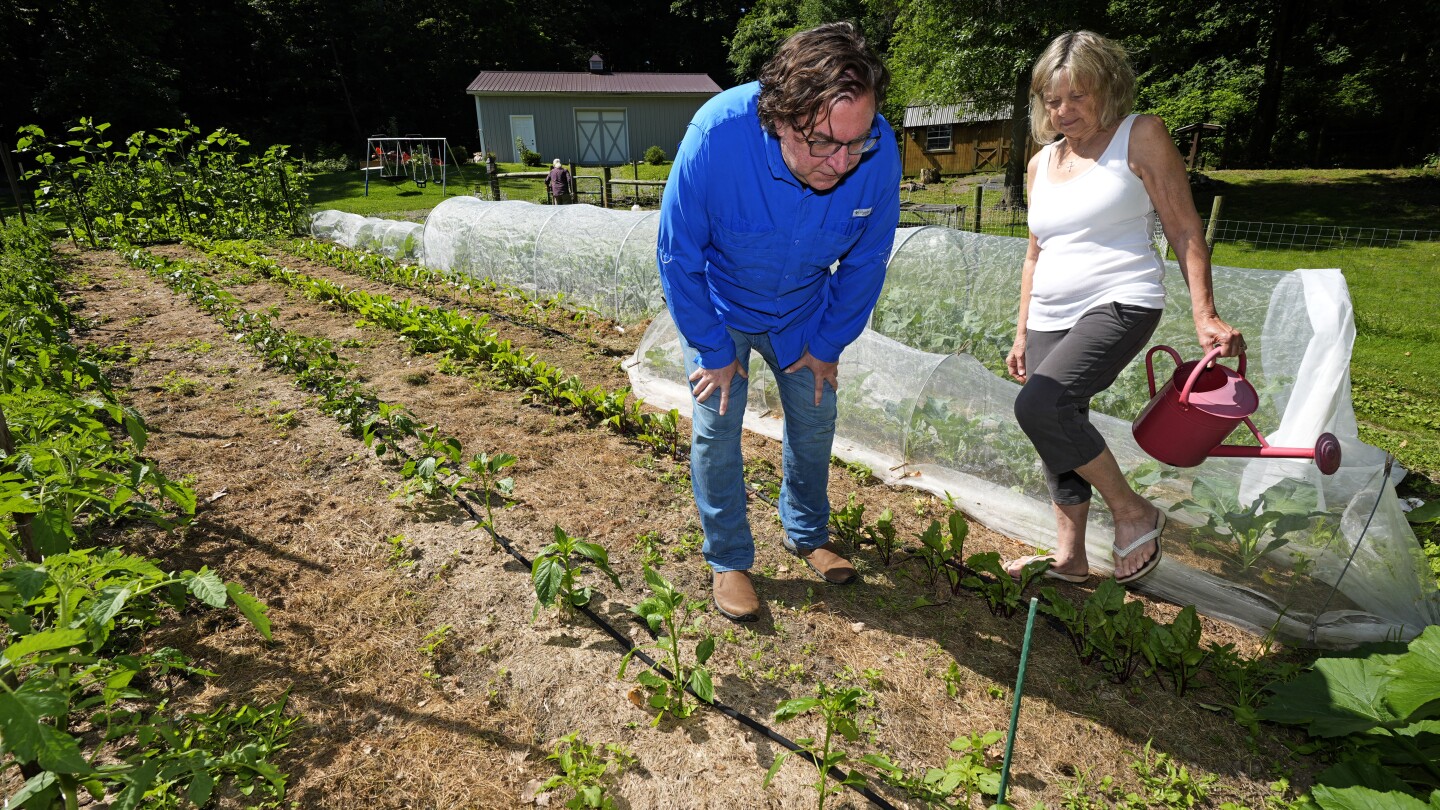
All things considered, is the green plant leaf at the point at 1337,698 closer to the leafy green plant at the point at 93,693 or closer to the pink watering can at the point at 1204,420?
the pink watering can at the point at 1204,420

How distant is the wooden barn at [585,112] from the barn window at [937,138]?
862 cm

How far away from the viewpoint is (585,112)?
29266 mm

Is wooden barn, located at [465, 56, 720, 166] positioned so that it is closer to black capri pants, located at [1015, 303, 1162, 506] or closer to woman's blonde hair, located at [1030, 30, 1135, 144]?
woman's blonde hair, located at [1030, 30, 1135, 144]

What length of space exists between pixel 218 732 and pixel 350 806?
0.47m

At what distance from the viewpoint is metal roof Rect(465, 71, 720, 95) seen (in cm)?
2786

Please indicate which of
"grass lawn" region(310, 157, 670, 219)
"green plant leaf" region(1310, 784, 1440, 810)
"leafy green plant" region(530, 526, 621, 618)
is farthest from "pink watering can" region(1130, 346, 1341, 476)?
"grass lawn" region(310, 157, 670, 219)

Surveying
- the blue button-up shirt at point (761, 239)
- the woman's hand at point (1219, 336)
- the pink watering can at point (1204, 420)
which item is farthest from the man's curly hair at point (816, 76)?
the pink watering can at point (1204, 420)

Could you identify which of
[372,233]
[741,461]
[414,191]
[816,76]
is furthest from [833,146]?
[414,191]

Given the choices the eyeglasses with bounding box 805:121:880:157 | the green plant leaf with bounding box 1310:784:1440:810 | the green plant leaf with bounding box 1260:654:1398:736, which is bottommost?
the green plant leaf with bounding box 1260:654:1398:736

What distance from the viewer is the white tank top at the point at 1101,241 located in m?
2.19

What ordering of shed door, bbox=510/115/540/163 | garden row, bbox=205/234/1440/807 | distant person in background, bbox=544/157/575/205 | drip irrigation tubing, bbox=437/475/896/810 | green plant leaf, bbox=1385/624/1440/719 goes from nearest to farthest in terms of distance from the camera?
green plant leaf, bbox=1385/624/1440/719
drip irrigation tubing, bbox=437/475/896/810
garden row, bbox=205/234/1440/807
distant person in background, bbox=544/157/575/205
shed door, bbox=510/115/540/163

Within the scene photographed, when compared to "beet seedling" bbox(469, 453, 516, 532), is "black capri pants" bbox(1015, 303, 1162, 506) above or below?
above

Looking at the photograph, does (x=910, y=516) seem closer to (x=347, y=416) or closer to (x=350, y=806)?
(x=350, y=806)

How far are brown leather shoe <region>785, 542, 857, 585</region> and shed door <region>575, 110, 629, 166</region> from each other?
29.0 meters
